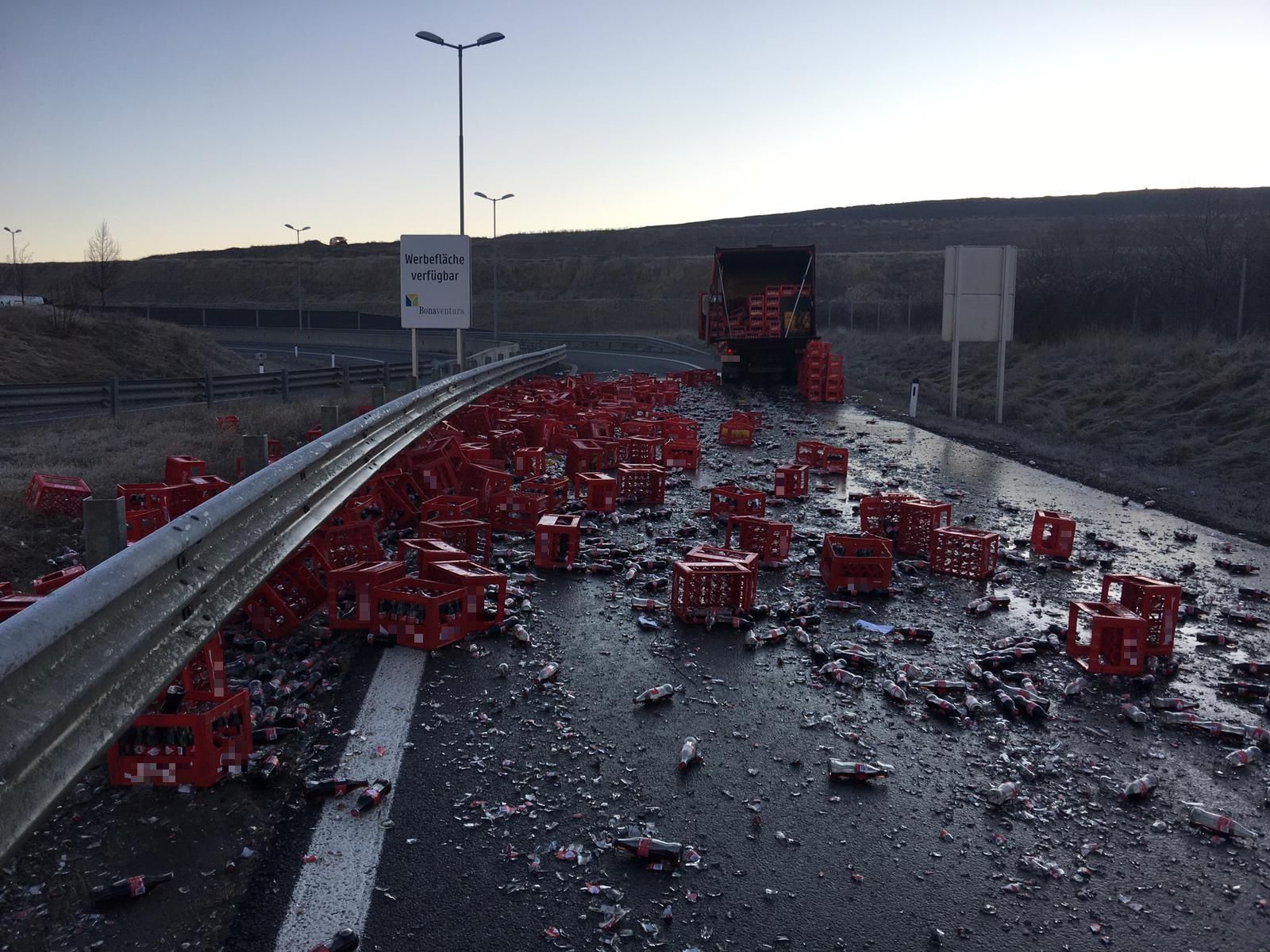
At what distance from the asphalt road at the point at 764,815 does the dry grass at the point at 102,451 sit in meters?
4.25

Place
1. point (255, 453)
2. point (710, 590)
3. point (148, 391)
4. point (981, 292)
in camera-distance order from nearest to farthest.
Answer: point (255, 453) < point (710, 590) < point (981, 292) < point (148, 391)

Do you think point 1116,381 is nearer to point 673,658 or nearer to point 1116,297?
point 1116,297

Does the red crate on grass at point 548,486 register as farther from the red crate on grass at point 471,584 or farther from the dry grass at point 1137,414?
the dry grass at point 1137,414

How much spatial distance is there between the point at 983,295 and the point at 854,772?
19783mm

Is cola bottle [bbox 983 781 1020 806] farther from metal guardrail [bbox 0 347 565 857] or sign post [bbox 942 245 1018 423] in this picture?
sign post [bbox 942 245 1018 423]

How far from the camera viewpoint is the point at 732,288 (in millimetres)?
33781

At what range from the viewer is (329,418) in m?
9.45

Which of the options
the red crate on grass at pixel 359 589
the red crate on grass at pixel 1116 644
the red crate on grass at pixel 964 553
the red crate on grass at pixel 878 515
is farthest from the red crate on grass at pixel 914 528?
the red crate on grass at pixel 359 589

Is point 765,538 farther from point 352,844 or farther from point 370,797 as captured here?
point 352,844

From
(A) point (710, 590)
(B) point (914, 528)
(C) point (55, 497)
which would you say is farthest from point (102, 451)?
(B) point (914, 528)

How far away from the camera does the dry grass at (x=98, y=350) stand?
33656mm

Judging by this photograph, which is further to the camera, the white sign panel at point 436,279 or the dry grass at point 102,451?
the white sign panel at point 436,279

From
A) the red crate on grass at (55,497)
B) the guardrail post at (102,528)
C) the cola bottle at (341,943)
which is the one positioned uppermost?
the guardrail post at (102,528)

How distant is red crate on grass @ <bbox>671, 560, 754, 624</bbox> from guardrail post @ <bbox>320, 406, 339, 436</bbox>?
13.3 ft
